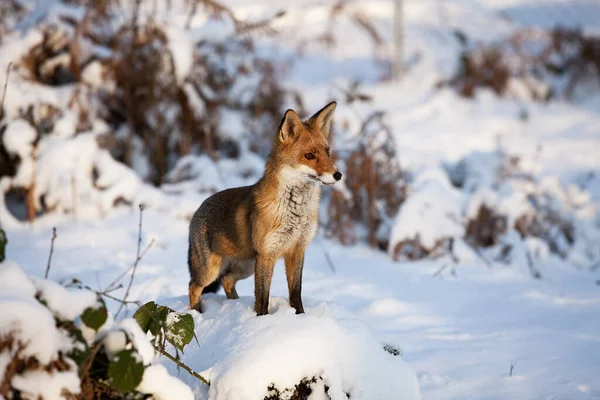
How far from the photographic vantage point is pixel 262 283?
3.92 m

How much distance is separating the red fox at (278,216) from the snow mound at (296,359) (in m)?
0.42

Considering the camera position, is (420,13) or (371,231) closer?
(371,231)

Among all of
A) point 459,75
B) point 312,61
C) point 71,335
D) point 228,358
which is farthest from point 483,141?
point 71,335

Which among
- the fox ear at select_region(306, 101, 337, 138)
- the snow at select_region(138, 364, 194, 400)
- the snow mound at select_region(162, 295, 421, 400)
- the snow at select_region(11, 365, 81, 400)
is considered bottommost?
the snow mound at select_region(162, 295, 421, 400)

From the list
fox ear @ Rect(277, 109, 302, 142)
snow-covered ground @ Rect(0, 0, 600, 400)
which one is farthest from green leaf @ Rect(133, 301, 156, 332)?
fox ear @ Rect(277, 109, 302, 142)

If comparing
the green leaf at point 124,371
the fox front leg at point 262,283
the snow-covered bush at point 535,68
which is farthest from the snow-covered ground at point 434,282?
the green leaf at point 124,371

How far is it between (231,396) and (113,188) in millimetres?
5873

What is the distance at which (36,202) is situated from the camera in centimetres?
834

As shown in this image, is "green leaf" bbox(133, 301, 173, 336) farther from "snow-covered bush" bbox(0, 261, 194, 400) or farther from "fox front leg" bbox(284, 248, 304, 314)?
"fox front leg" bbox(284, 248, 304, 314)

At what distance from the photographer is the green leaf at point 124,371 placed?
2.46 metres

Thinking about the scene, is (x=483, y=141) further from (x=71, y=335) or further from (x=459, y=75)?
(x=71, y=335)

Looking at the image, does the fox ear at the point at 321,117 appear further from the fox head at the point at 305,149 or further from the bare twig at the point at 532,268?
the bare twig at the point at 532,268

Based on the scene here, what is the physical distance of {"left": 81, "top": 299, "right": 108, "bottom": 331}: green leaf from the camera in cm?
A: 249

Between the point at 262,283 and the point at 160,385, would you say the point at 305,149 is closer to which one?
the point at 262,283
